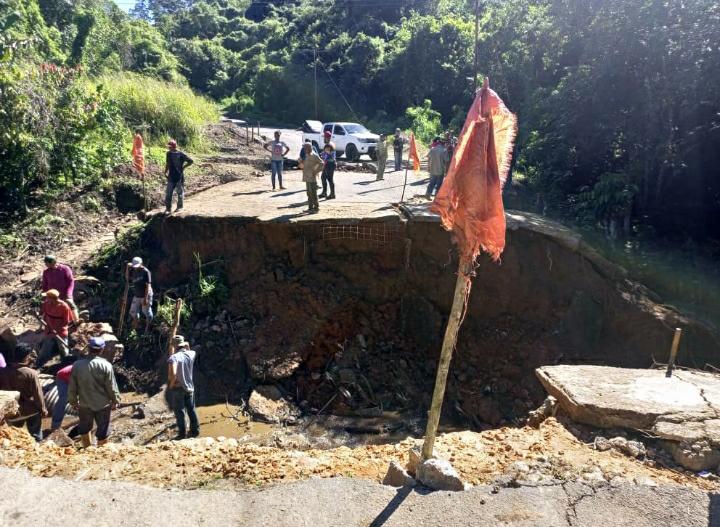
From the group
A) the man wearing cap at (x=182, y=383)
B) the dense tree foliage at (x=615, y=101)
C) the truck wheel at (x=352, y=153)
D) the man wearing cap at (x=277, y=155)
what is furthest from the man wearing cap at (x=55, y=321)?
the truck wheel at (x=352, y=153)

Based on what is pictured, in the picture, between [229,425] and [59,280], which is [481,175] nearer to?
[229,425]

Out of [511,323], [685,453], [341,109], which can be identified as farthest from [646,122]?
[341,109]

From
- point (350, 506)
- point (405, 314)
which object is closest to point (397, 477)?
point (350, 506)

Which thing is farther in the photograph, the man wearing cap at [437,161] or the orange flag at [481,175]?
the man wearing cap at [437,161]

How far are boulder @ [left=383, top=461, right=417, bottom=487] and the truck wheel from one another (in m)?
17.6

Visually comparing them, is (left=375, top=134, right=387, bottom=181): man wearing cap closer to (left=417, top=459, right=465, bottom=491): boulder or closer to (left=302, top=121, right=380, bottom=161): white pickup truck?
(left=302, top=121, right=380, bottom=161): white pickup truck

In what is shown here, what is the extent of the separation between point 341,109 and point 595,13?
23.9 meters

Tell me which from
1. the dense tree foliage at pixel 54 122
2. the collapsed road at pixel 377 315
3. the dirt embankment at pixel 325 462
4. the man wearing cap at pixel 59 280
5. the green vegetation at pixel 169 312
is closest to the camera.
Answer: the dirt embankment at pixel 325 462

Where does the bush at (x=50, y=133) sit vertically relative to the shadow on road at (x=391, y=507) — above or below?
above

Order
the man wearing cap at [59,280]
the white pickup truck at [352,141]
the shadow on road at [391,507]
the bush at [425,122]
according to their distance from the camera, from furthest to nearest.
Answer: the bush at [425,122] < the white pickup truck at [352,141] < the man wearing cap at [59,280] < the shadow on road at [391,507]

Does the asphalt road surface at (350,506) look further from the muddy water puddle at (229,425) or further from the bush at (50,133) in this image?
the bush at (50,133)

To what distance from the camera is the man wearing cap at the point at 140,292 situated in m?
9.70

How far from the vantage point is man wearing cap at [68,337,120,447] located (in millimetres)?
6145

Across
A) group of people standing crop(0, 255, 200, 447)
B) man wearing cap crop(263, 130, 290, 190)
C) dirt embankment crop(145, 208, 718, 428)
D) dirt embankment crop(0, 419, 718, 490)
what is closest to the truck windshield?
man wearing cap crop(263, 130, 290, 190)
